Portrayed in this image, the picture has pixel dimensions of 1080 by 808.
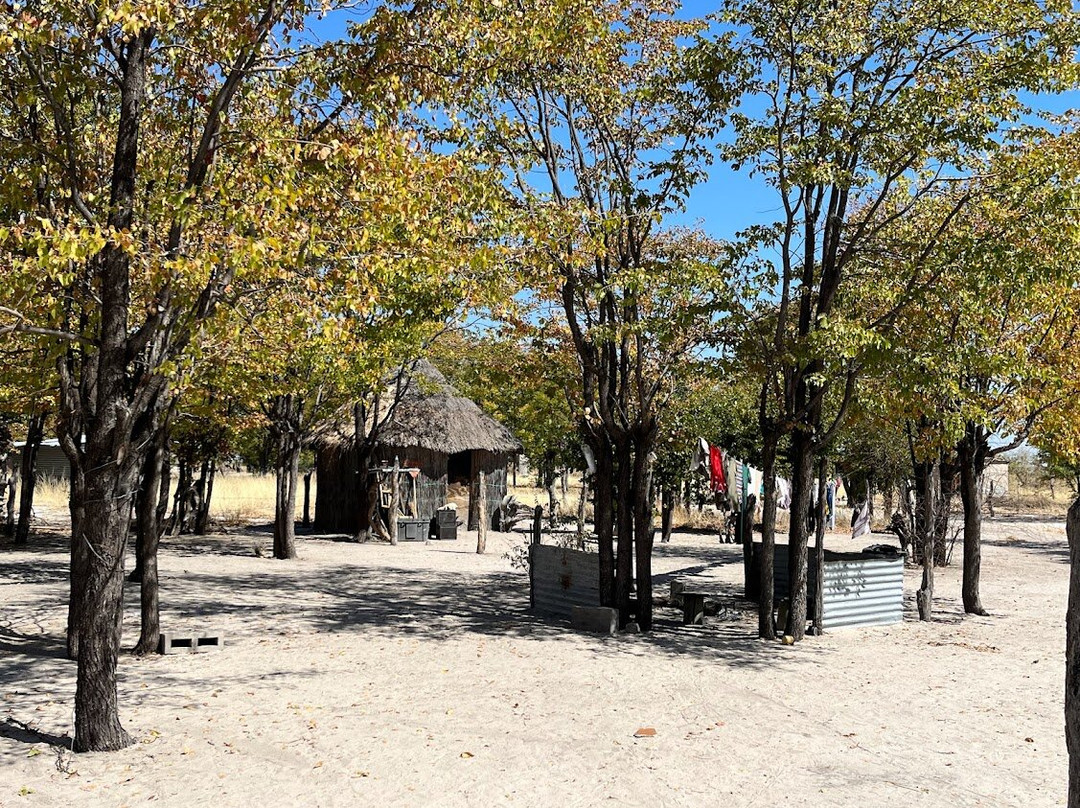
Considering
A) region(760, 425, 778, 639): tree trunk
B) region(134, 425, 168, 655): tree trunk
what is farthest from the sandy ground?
region(134, 425, 168, 655): tree trunk

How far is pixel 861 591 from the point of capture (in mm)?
14352

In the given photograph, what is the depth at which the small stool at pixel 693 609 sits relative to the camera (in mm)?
14289

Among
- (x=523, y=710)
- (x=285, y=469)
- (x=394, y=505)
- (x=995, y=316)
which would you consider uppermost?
(x=995, y=316)

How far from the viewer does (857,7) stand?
1203 cm

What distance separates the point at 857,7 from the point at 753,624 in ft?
28.1

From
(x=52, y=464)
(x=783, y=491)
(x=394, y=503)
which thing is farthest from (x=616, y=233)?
(x=52, y=464)

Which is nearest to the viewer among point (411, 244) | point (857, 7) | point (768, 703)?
point (411, 244)

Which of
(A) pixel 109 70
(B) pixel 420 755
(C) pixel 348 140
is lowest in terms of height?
(B) pixel 420 755

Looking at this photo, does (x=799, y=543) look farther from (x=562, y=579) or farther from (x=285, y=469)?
(x=285, y=469)

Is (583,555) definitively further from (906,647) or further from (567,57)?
(567,57)

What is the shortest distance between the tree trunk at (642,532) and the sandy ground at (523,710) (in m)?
0.43

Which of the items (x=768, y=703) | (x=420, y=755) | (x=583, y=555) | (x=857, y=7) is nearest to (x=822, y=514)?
(x=583, y=555)

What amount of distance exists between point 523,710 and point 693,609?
232 inches

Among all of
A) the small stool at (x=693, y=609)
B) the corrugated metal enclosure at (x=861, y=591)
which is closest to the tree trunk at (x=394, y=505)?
the small stool at (x=693, y=609)
